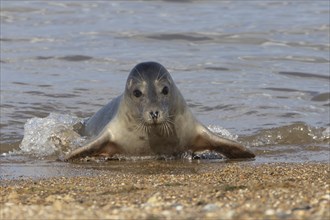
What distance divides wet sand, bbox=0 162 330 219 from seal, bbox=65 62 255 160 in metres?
1.22

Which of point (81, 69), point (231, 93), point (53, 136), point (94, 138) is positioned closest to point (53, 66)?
point (81, 69)

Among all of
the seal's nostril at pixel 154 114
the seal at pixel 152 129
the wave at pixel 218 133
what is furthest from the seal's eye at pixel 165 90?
the wave at pixel 218 133

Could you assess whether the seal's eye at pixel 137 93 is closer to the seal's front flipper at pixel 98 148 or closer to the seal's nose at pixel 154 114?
the seal's nose at pixel 154 114

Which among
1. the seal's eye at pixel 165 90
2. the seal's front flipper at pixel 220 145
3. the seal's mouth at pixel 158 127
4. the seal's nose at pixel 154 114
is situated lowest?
the seal's front flipper at pixel 220 145

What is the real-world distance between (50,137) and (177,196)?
4.91 metres

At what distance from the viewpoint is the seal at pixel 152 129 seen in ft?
30.6

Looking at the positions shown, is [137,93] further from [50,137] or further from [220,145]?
[50,137]

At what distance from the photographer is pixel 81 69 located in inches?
601

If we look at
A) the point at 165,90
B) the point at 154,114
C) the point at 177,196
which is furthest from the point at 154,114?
the point at 177,196

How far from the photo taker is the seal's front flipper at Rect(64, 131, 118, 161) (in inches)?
369

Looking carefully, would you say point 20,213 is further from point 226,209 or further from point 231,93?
Answer: point 231,93

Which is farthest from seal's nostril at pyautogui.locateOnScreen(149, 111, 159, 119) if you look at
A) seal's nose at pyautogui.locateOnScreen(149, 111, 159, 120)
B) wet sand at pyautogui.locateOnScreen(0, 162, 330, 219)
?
wet sand at pyautogui.locateOnScreen(0, 162, 330, 219)

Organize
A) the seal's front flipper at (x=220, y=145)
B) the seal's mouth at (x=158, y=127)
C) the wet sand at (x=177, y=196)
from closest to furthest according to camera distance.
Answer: the wet sand at (x=177, y=196)
the seal's mouth at (x=158, y=127)
the seal's front flipper at (x=220, y=145)

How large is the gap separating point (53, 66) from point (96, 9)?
258 inches
